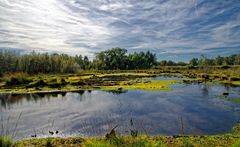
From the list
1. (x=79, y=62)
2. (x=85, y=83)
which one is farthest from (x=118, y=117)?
(x=79, y=62)

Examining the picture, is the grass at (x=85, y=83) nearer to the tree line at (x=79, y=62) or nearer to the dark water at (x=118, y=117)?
the dark water at (x=118, y=117)

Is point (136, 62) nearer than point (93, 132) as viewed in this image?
No

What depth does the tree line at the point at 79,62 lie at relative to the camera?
360 feet

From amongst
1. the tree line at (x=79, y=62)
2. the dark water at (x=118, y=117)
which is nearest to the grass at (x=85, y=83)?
the dark water at (x=118, y=117)

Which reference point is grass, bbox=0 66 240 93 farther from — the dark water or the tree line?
the tree line

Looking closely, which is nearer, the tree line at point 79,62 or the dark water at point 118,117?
the dark water at point 118,117

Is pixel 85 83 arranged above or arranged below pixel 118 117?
above

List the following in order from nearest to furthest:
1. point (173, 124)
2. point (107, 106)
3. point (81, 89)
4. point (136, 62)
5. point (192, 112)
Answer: point (173, 124)
point (192, 112)
point (107, 106)
point (81, 89)
point (136, 62)

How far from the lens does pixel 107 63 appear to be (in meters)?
148

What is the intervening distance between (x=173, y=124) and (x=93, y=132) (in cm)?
686

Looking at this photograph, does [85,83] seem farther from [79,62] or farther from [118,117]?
[79,62]

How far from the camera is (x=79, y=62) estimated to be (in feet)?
518

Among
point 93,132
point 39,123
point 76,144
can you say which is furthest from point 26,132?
point 76,144

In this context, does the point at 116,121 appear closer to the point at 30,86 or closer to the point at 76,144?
the point at 76,144
